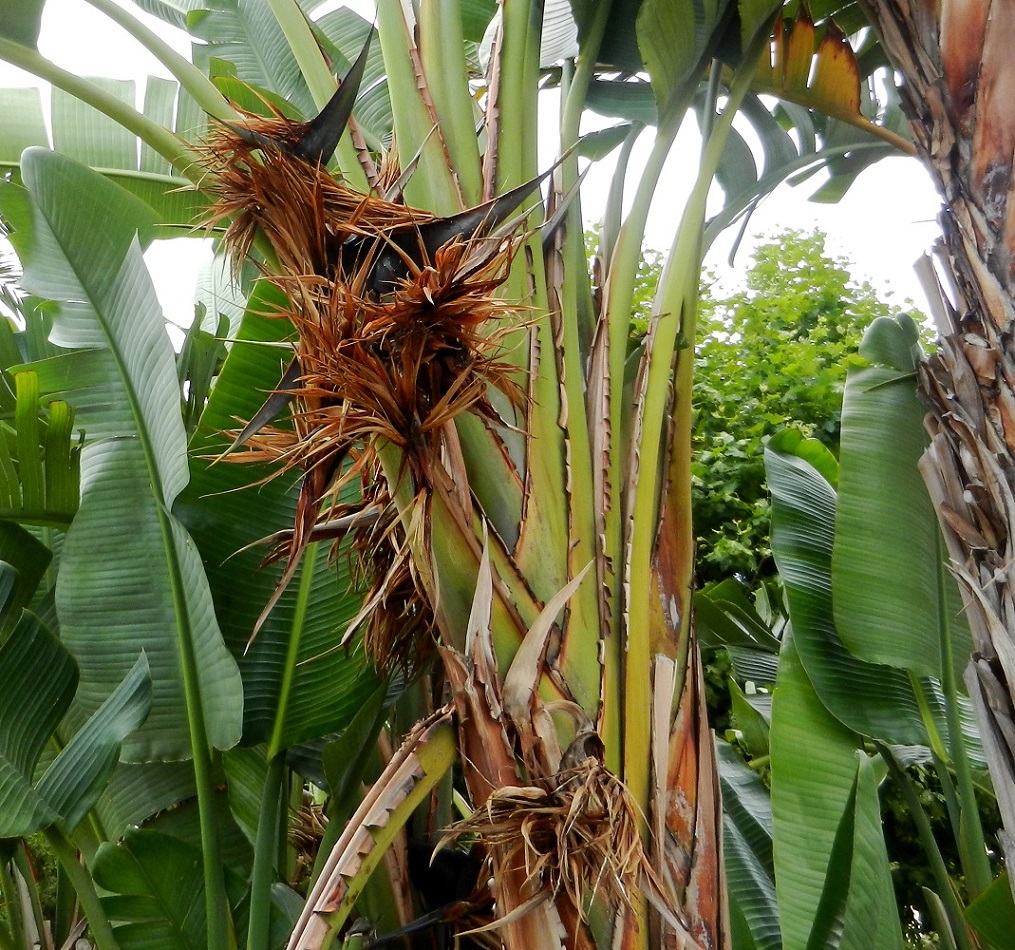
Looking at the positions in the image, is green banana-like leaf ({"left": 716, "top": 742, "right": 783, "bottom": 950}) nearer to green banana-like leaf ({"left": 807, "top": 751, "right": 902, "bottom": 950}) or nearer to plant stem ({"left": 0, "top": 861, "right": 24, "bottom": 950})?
green banana-like leaf ({"left": 807, "top": 751, "right": 902, "bottom": 950})

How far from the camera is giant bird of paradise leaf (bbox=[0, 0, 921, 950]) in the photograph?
20.3 inches

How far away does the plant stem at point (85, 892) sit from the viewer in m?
0.77

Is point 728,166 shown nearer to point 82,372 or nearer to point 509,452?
point 509,452

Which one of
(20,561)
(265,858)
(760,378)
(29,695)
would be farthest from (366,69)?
(760,378)

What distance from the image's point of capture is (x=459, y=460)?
576 mm

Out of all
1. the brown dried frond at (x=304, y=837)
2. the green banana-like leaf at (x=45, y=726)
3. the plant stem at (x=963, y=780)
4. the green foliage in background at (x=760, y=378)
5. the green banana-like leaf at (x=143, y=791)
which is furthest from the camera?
the green foliage in background at (x=760, y=378)

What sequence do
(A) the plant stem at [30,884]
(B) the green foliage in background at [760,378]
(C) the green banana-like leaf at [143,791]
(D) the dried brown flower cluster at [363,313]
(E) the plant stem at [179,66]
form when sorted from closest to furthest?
(D) the dried brown flower cluster at [363,313] → (E) the plant stem at [179,66] → (C) the green banana-like leaf at [143,791] → (A) the plant stem at [30,884] → (B) the green foliage in background at [760,378]

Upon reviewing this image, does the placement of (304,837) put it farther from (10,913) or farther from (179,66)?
(179,66)

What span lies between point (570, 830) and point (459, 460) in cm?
24

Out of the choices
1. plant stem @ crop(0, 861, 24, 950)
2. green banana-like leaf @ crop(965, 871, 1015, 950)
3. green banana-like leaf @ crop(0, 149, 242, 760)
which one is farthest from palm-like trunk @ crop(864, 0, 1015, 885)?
plant stem @ crop(0, 861, 24, 950)

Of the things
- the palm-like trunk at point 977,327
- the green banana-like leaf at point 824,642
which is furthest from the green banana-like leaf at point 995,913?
the green banana-like leaf at point 824,642

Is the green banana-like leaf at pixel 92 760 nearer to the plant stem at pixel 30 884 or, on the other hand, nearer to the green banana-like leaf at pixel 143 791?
the green banana-like leaf at pixel 143 791

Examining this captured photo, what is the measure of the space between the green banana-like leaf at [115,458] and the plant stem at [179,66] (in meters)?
0.16

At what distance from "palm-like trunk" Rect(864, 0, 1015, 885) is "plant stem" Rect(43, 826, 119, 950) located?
2.55 feet
